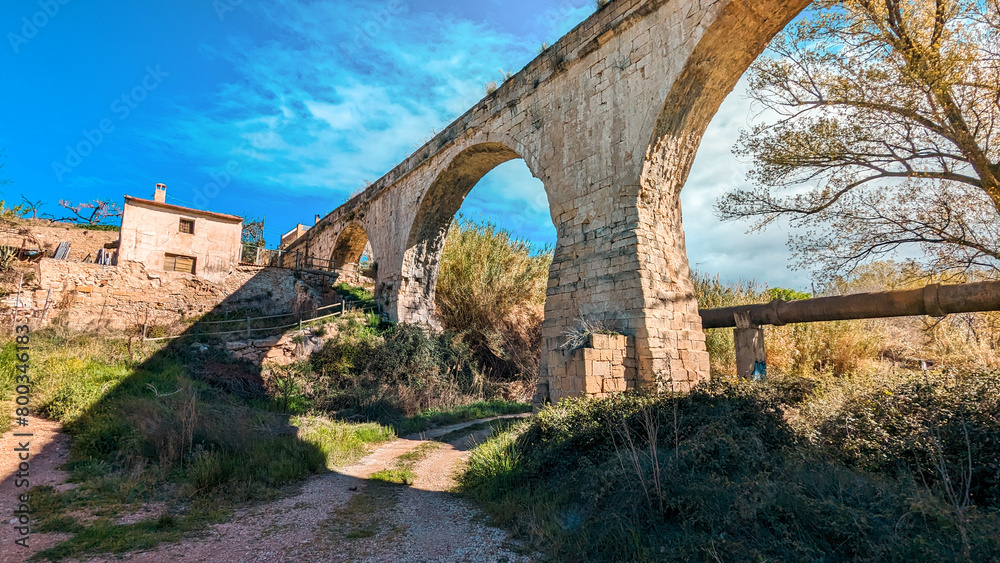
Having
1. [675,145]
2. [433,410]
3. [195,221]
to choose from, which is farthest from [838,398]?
[195,221]

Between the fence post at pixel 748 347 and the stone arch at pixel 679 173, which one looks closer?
the stone arch at pixel 679 173

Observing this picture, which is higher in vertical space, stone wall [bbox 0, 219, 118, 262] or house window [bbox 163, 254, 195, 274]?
stone wall [bbox 0, 219, 118, 262]

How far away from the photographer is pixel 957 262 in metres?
6.63

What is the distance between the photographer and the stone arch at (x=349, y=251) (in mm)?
17188

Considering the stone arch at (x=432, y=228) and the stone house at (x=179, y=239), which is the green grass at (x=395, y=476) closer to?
the stone arch at (x=432, y=228)

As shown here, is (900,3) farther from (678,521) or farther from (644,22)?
(678,521)

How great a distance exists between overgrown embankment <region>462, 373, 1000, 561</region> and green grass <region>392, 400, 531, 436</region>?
3.03m

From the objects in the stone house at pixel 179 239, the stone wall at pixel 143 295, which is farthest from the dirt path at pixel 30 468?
the stone house at pixel 179 239

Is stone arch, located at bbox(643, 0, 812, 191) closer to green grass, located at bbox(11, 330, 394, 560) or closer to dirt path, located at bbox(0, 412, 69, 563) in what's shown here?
green grass, located at bbox(11, 330, 394, 560)

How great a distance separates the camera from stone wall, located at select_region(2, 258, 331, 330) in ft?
37.7

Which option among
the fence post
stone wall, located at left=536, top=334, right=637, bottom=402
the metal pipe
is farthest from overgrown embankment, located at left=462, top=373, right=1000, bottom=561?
the fence post

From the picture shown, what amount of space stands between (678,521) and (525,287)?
37.9 ft

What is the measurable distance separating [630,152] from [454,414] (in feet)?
19.0

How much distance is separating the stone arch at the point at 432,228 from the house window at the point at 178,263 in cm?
716
